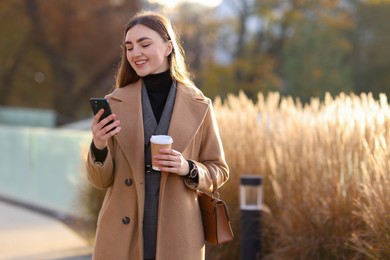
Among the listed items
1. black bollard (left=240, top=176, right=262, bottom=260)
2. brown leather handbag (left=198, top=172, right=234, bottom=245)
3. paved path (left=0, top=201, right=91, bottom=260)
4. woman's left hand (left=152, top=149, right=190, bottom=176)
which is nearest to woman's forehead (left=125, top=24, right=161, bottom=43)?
woman's left hand (left=152, top=149, right=190, bottom=176)

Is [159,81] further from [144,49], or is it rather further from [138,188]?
[138,188]

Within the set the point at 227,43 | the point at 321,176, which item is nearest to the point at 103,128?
the point at 321,176

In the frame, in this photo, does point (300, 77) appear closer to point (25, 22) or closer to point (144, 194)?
point (25, 22)

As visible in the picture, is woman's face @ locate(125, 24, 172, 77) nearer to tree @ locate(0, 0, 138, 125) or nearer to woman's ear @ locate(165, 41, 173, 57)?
woman's ear @ locate(165, 41, 173, 57)

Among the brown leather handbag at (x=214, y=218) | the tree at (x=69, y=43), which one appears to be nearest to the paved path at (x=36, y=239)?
the brown leather handbag at (x=214, y=218)

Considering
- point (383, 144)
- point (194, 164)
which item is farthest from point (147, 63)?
point (383, 144)

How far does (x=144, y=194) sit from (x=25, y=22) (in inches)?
1349

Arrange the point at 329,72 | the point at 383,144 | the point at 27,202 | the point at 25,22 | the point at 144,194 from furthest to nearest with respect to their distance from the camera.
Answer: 1. the point at 25,22
2. the point at 329,72
3. the point at 27,202
4. the point at 383,144
5. the point at 144,194

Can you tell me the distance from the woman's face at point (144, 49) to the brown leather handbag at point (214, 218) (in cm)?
51

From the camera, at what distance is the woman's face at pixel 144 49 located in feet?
10.4

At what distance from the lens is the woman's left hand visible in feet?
9.59

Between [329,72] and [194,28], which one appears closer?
[329,72]

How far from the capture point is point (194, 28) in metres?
36.9

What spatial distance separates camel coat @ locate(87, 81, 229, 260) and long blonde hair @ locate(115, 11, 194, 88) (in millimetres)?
70
